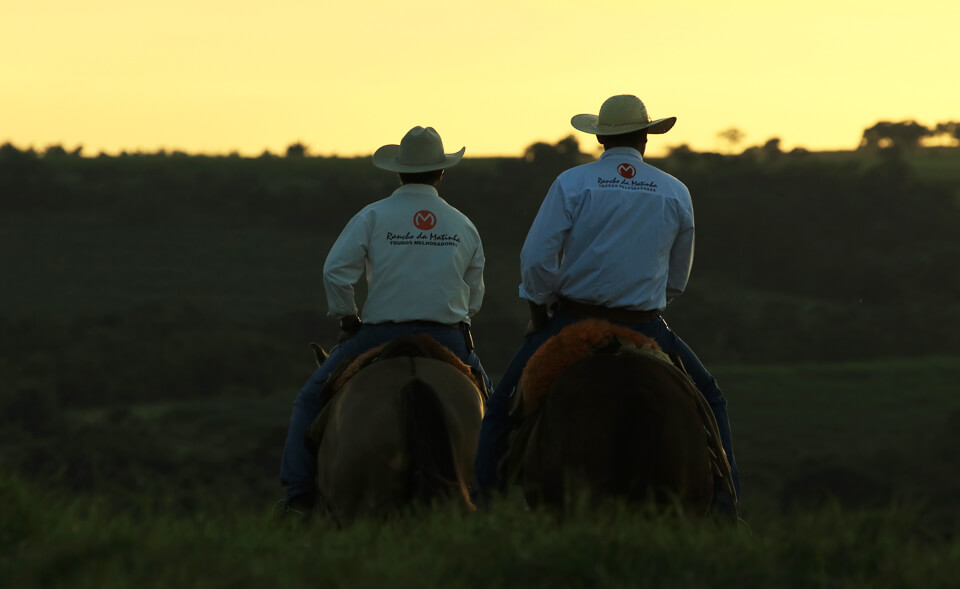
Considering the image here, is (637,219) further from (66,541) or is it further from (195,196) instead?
(195,196)

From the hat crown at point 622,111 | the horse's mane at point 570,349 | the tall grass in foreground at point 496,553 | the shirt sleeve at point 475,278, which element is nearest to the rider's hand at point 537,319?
the horse's mane at point 570,349

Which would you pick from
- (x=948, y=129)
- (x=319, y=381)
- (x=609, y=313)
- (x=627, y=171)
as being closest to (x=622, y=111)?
(x=627, y=171)

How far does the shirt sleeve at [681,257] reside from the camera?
8.08 m

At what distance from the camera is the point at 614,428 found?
269 inches

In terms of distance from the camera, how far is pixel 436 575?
5.54 metres

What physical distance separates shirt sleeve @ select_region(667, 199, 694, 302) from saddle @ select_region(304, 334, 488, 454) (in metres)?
1.23

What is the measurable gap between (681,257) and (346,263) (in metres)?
1.94

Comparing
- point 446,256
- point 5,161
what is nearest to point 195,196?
point 5,161

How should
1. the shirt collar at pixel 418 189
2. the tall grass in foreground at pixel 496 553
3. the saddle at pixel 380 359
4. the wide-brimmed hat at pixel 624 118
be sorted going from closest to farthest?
1. the tall grass in foreground at pixel 496 553
2. the wide-brimmed hat at pixel 624 118
3. the saddle at pixel 380 359
4. the shirt collar at pixel 418 189

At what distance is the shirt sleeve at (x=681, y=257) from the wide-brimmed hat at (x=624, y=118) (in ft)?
1.63

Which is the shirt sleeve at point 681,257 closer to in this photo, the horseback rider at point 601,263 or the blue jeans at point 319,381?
the horseback rider at point 601,263

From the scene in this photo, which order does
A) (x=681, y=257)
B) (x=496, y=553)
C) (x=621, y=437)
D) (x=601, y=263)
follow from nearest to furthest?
1. (x=496, y=553)
2. (x=621, y=437)
3. (x=601, y=263)
4. (x=681, y=257)

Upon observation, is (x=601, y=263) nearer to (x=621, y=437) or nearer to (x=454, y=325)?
(x=621, y=437)

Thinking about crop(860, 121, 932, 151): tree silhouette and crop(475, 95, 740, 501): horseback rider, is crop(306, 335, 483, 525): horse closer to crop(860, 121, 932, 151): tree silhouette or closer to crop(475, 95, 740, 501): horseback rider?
crop(475, 95, 740, 501): horseback rider
